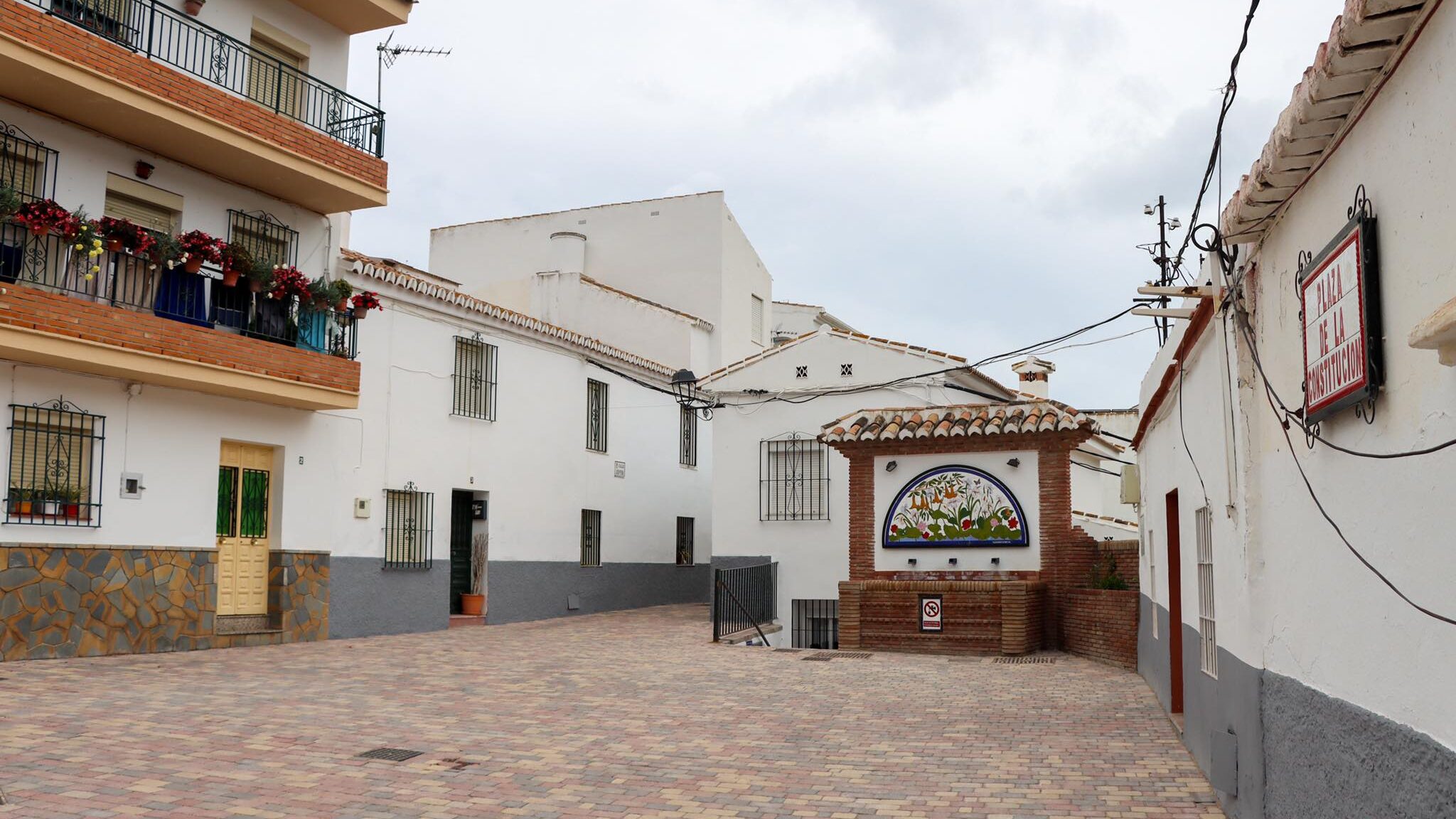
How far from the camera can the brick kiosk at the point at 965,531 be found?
15289 mm

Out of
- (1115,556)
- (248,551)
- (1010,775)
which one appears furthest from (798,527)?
(1010,775)

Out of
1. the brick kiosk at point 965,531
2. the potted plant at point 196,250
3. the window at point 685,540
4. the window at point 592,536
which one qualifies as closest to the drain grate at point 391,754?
the potted plant at point 196,250

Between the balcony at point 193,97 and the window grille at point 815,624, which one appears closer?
the balcony at point 193,97

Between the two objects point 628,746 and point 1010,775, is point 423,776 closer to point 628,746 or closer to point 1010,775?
point 628,746

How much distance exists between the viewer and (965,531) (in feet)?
52.8

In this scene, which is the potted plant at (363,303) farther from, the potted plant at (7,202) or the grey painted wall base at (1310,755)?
the grey painted wall base at (1310,755)

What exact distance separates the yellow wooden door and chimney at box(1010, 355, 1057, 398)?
56.1 feet

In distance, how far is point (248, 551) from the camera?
15.6 m

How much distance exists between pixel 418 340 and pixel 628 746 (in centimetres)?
1144

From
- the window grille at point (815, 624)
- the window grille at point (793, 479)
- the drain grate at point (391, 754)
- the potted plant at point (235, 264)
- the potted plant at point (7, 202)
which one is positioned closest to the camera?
the drain grate at point (391, 754)

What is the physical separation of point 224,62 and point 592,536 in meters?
11.1

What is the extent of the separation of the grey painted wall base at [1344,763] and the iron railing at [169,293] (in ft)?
40.7

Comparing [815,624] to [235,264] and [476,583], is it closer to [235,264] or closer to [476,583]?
[476,583]

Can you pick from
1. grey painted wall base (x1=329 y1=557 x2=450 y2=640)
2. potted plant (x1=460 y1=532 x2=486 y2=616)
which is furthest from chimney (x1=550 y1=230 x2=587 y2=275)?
grey painted wall base (x1=329 y1=557 x2=450 y2=640)
